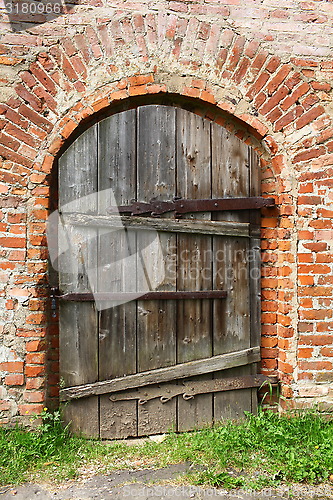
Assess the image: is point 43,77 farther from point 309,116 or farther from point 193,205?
point 309,116

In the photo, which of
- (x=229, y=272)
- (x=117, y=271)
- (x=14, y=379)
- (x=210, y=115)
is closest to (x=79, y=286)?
(x=117, y=271)

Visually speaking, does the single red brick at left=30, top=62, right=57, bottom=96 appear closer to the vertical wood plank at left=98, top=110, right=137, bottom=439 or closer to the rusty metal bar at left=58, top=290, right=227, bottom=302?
the vertical wood plank at left=98, top=110, right=137, bottom=439

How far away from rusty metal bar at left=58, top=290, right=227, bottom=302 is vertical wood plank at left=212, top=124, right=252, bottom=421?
70 millimetres

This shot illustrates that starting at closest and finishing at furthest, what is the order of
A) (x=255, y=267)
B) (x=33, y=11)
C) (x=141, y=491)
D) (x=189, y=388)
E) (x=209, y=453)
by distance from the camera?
(x=141, y=491)
(x=209, y=453)
(x=33, y=11)
(x=189, y=388)
(x=255, y=267)

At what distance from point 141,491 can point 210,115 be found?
2.71 metres

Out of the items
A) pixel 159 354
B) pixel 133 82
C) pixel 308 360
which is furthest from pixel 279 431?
pixel 133 82

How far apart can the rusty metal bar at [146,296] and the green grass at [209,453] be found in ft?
2.80

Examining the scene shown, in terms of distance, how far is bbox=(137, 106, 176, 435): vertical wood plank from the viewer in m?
3.09

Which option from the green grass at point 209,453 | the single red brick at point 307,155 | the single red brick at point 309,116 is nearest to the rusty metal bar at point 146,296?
the green grass at point 209,453

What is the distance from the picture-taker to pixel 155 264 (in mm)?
3102

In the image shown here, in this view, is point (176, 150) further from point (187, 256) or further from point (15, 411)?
point (15, 411)

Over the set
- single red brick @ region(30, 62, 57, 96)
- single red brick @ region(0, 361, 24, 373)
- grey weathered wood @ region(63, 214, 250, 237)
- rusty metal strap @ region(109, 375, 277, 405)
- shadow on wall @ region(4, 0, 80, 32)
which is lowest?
rusty metal strap @ region(109, 375, 277, 405)

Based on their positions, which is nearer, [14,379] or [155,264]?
[14,379]

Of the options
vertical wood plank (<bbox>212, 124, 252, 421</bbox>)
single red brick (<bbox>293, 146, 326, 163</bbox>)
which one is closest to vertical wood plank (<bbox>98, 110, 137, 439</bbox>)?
vertical wood plank (<bbox>212, 124, 252, 421</bbox>)
